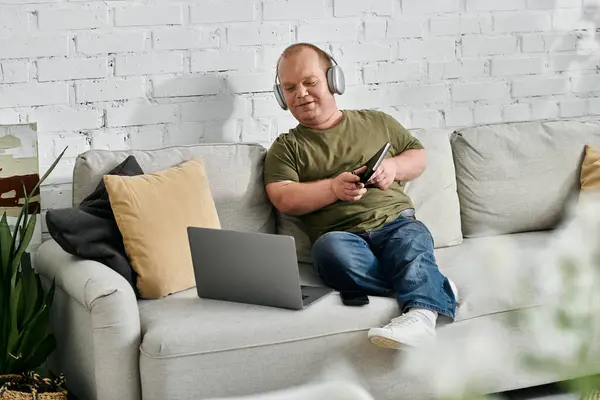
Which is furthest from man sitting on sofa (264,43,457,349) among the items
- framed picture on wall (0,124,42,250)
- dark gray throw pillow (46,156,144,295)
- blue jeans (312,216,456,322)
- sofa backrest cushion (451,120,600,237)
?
framed picture on wall (0,124,42,250)

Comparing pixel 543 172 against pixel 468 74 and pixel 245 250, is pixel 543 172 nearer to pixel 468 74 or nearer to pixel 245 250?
pixel 468 74

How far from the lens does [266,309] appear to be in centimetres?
241

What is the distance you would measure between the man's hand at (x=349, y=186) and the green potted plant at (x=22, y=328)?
2.78ft

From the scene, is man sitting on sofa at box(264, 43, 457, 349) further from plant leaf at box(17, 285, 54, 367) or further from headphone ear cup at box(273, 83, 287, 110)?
plant leaf at box(17, 285, 54, 367)

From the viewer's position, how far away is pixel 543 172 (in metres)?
3.23

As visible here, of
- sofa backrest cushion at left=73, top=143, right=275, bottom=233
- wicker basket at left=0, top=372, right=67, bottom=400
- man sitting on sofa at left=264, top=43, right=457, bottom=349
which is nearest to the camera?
wicker basket at left=0, top=372, right=67, bottom=400

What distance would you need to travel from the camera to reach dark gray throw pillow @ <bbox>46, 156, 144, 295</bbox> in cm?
247

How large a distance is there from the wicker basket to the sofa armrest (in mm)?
67

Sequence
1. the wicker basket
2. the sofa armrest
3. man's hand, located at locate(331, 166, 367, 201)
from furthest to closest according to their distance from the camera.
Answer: man's hand, located at locate(331, 166, 367, 201)
the wicker basket
the sofa armrest

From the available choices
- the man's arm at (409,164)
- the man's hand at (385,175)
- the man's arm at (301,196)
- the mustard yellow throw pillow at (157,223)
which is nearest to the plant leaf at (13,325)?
the mustard yellow throw pillow at (157,223)

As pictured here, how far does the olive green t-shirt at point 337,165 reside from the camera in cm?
285

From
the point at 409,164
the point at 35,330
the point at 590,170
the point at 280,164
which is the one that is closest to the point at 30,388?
the point at 35,330

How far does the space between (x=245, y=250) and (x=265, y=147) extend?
98 cm

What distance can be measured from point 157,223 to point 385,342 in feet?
2.44
